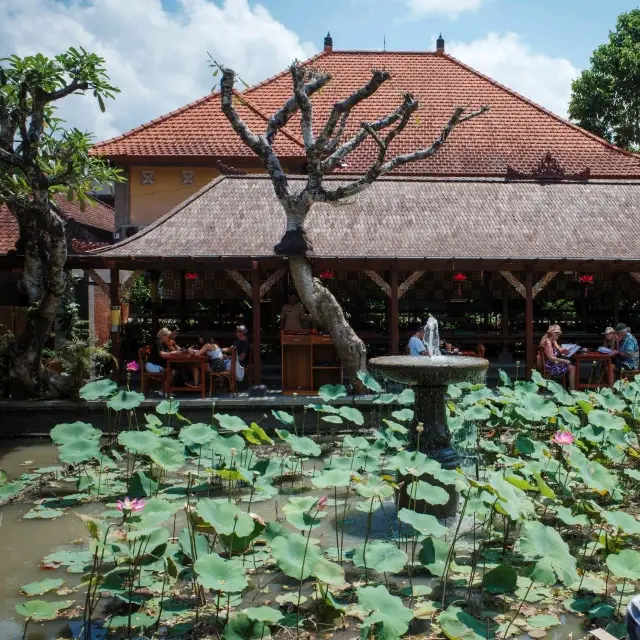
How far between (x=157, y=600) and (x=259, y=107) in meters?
17.4

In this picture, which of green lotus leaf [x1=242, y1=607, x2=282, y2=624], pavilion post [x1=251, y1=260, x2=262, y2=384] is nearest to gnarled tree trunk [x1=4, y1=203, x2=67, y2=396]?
pavilion post [x1=251, y1=260, x2=262, y2=384]

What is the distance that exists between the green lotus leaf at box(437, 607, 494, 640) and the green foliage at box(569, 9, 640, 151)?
81.7 ft

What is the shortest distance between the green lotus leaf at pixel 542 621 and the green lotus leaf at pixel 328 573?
3.91 feet

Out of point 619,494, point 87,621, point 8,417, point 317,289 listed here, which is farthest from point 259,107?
point 87,621

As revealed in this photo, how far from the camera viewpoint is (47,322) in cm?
1134

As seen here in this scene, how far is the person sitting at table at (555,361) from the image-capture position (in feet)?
37.2

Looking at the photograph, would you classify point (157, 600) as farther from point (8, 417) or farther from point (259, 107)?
point (259, 107)

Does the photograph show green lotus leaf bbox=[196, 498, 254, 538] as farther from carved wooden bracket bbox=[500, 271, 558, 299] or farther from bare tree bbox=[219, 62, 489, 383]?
carved wooden bracket bbox=[500, 271, 558, 299]

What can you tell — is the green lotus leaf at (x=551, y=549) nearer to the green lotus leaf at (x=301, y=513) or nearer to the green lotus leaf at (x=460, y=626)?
the green lotus leaf at (x=460, y=626)

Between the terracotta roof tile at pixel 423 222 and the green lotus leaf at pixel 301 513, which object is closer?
the green lotus leaf at pixel 301 513

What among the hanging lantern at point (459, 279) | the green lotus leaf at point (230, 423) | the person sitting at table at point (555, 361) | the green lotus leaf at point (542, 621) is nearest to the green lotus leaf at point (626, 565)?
the green lotus leaf at point (542, 621)

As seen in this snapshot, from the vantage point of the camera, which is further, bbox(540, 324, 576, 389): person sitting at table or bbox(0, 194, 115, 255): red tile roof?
bbox(0, 194, 115, 255): red tile roof

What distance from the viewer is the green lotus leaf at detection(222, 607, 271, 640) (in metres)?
3.80

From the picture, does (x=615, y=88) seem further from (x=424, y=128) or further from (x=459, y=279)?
(x=459, y=279)
